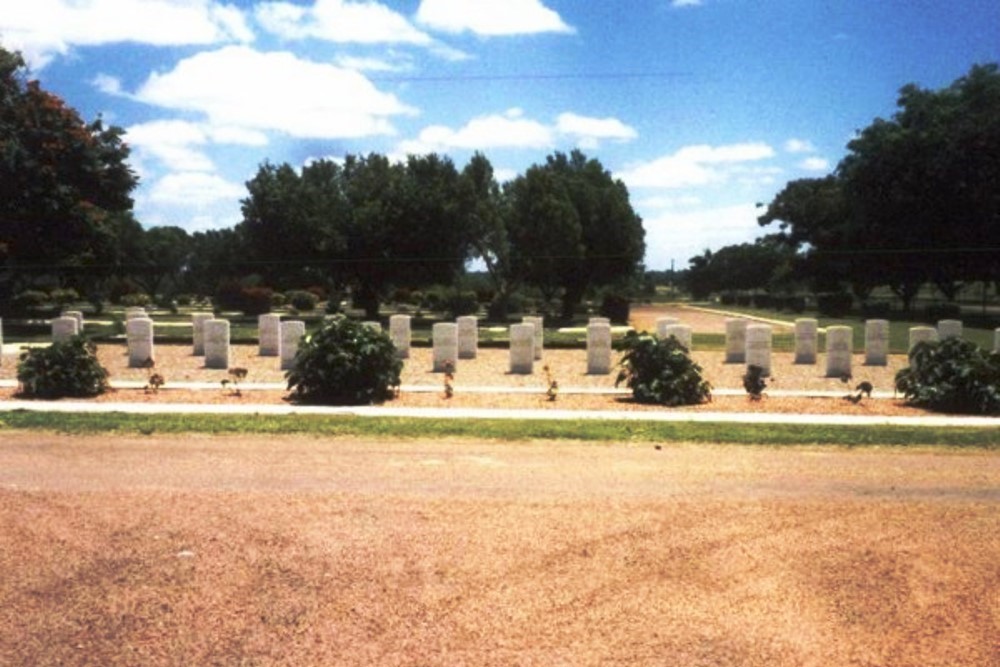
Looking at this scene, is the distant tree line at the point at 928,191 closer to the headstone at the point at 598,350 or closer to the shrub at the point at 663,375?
the headstone at the point at 598,350

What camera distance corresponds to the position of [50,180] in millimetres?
32031

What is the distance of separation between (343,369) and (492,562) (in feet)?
31.0

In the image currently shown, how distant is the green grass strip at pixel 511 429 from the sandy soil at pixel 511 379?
6.88ft

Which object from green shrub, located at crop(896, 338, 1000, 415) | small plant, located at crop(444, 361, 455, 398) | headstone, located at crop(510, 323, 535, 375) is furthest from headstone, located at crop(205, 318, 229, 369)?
green shrub, located at crop(896, 338, 1000, 415)

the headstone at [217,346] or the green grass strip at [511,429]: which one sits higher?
the headstone at [217,346]

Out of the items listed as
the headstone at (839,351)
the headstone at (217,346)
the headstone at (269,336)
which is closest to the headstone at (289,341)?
the headstone at (217,346)

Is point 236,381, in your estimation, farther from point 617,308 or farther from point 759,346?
point 617,308

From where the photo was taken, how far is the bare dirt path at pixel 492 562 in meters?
5.01

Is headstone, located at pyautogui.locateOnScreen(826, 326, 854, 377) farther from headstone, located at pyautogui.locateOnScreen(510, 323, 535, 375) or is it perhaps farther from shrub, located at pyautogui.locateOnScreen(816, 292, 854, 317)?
shrub, located at pyautogui.locateOnScreen(816, 292, 854, 317)

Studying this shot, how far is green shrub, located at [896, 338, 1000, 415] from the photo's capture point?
49.7 feet

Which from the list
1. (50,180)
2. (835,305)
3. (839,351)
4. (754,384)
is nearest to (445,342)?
(754,384)

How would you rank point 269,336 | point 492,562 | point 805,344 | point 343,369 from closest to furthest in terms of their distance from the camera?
1. point 492,562
2. point 343,369
3. point 805,344
4. point 269,336

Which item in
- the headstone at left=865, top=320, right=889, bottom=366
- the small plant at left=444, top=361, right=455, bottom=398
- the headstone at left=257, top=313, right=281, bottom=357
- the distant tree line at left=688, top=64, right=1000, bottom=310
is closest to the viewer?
the small plant at left=444, top=361, right=455, bottom=398

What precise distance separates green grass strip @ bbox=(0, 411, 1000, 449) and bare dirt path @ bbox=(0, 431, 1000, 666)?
186cm
